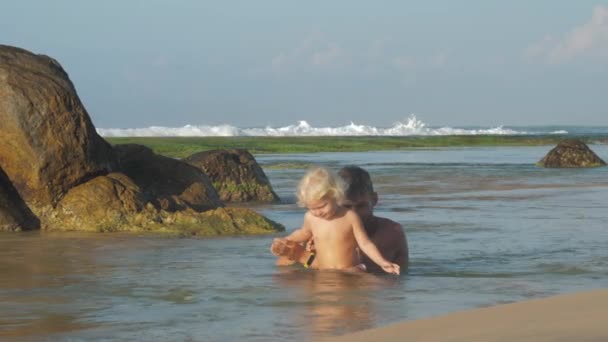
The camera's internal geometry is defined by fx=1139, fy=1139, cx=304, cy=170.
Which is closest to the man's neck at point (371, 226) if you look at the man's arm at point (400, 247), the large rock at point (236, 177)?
the man's arm at point (400, 247)

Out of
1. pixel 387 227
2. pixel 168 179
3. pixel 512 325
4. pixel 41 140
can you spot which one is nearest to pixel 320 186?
pixel 387 227

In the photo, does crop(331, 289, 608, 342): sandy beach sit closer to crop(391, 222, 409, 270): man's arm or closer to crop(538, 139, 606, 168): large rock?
crop(391, 222, 409, 270): man's arm

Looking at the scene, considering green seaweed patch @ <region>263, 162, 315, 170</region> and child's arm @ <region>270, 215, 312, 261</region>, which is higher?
child's arm @ <region>270, 215, 312, 261</region>

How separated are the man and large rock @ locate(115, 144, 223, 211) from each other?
14.5 ft

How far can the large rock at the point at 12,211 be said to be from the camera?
42.8 feet

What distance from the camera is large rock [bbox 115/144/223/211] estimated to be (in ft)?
47.3

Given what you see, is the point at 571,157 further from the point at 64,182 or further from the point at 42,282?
the point at 42,282

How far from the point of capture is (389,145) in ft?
207

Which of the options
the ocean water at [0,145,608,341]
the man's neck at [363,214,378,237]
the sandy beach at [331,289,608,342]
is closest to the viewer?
the sandy beach at [331,289,608,342]

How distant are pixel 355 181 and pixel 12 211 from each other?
17.6 feet

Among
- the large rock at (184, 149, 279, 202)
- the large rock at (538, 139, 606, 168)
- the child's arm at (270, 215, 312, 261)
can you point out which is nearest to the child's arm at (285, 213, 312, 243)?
the child's arm at (270, 215, 312, 261)

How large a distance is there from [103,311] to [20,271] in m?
2.42

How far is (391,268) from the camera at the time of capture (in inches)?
354

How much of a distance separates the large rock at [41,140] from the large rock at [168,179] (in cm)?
92
